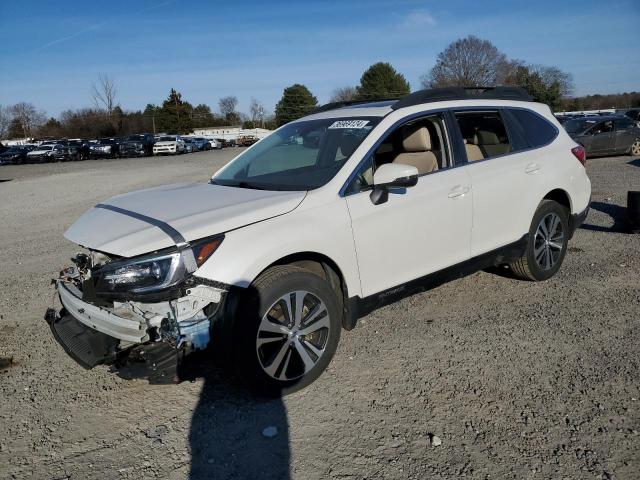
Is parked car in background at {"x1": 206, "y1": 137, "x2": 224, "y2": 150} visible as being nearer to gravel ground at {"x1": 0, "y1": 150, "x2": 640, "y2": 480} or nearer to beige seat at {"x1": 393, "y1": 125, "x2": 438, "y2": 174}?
gravel ground at {"x1": 0, "y1": 150, "x2": 640, "y2": 480}

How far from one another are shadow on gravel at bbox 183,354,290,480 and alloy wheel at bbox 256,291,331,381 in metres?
0.26

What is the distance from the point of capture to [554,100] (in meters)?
65.8

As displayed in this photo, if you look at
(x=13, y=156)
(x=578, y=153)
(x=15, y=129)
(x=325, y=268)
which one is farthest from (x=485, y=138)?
(x=15, y=129)

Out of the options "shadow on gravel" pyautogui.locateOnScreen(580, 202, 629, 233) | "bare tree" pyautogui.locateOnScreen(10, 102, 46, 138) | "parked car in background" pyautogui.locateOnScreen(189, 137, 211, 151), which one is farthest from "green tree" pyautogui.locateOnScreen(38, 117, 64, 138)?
"shadow on gravel" pyautogui.locateOnScreen(580, 202, 629, 233)

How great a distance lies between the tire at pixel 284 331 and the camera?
3234 mm

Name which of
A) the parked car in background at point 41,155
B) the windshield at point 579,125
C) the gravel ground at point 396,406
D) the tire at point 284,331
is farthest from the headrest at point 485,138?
the parked car in background at point 41,155

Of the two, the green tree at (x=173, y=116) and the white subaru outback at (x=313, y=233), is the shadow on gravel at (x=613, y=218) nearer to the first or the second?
Answer: the white subaru outback at (x=313, y=233)

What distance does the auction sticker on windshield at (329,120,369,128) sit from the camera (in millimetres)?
4230

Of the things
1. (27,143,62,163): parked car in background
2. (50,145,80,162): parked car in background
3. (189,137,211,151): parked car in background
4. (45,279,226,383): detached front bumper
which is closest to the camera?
(45,279,226,383): detached front bumper

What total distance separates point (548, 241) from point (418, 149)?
1833mm

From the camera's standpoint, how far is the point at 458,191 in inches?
172

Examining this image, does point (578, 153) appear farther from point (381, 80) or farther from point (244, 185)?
point (381, 80)

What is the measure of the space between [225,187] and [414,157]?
5.31ft

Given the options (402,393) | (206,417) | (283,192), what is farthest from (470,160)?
(206,417)
